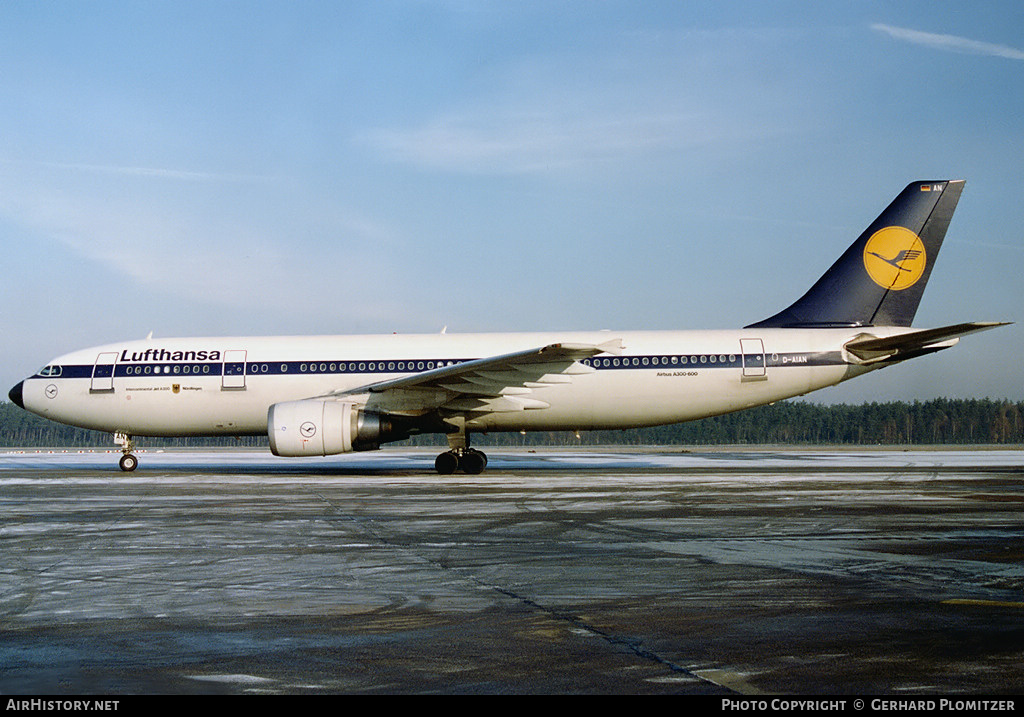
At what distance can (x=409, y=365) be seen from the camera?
73.3 feet

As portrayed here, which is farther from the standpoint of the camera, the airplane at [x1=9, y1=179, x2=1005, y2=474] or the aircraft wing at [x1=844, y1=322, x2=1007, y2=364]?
the airplane at [x1=9, y1=179, x2=1005, y2=474]

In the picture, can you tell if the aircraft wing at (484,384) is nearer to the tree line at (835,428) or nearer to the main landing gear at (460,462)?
the main landing gear at (460,462)

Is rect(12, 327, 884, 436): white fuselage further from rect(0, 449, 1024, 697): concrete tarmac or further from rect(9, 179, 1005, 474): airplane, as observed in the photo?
rect(0, 449, 1024, 697): concrete tarmac

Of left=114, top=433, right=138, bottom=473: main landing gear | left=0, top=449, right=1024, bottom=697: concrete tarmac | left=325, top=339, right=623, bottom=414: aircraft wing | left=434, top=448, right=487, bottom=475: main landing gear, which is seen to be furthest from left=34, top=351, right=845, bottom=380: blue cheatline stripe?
left=0, top=449, right=1024, bottom=697: concrete tarmac

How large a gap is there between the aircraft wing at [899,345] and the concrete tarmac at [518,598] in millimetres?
8492

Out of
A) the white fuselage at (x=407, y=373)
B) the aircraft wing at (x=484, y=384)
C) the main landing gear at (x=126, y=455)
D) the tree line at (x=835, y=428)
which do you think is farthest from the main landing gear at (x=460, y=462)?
the tree line at (x=835, y=428)

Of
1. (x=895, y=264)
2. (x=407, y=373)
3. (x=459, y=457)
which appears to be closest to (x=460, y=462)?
(x=459, y=457)

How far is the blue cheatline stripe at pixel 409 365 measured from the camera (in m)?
21.8

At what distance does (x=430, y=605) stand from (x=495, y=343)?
17.4 metres

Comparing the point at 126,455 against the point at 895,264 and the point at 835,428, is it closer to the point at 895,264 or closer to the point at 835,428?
the point at 895,264

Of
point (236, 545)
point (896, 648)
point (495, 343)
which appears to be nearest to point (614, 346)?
point (495, 343)

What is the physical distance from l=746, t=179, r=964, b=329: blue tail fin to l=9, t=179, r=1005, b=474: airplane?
1.0 inches

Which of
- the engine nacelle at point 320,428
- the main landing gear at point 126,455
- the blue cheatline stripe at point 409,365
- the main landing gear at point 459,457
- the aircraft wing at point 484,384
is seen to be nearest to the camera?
the aircraft wing at point 484,384

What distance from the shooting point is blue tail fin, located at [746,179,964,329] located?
22.7 meters
